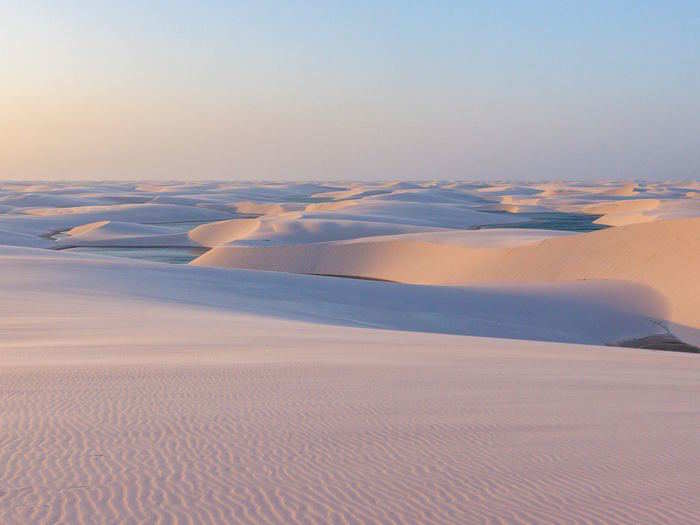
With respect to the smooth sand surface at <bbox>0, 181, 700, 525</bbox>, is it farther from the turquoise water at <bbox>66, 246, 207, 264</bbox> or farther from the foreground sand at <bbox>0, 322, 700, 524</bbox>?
the turquoise water at <bbox>66, 246, 207, 264</bbox>

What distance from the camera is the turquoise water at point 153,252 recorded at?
36.9 metres

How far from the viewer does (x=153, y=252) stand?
1576 inches

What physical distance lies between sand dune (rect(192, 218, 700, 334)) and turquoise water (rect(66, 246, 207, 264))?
3151 mm

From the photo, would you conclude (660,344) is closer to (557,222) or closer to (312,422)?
(312,422)

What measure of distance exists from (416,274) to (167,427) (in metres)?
25.9

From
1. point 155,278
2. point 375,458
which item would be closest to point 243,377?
point 375,458

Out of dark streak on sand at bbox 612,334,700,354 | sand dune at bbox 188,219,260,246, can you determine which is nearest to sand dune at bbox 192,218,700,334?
dark streak on sand at bbox 612,334,700,354

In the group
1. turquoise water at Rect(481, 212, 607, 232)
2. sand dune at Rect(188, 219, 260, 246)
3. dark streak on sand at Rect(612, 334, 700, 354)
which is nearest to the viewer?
dark streak on sand at Rect(612, 334, 700, 354)

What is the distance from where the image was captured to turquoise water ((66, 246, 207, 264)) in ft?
121

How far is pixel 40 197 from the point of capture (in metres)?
86.6

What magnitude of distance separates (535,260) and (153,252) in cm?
1980

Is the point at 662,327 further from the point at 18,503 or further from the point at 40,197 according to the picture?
the point at 40,197

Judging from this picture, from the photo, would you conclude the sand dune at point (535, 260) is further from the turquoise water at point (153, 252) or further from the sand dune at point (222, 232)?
the sand dune at point (222, 232)

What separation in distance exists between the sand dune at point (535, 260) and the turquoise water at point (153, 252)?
10.3 feet
